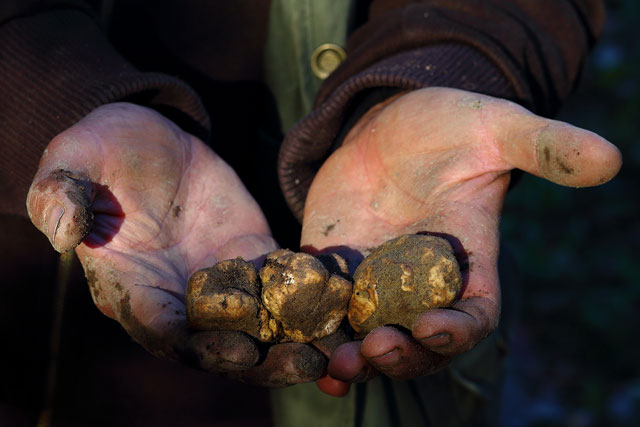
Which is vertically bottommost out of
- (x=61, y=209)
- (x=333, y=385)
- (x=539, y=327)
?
(x=539, y=327)

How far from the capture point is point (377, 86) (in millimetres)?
2154

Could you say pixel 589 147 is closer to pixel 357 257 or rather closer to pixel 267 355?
pixel 357 257

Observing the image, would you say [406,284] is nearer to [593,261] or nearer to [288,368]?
[288,368]

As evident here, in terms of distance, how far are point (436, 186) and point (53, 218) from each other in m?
1.00

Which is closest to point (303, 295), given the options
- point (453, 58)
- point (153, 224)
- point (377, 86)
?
point (153, 224)

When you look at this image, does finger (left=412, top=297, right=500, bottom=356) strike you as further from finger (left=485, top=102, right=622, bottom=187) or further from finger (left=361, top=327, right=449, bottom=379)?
finger (left=485, top=102, right=622, bottom=187)

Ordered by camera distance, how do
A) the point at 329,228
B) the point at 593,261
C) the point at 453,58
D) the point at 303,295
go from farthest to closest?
the point at 593,261 → the point at 453,58 → the point at 329,228 → the point at 303,295

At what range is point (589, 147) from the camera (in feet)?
4.90

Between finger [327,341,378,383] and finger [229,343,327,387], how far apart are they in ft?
0.12

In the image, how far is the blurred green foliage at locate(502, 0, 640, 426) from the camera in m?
3.44

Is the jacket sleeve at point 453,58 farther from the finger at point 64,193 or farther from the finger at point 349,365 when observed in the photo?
the finger at point 349,365

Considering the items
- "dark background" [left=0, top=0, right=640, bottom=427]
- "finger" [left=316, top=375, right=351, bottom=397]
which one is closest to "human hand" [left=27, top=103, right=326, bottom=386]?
"finger" [left=316, top=375, right=351, bottom=397]

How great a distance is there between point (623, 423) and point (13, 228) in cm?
302

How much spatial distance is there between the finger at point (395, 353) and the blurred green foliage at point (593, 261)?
7.59 ft
